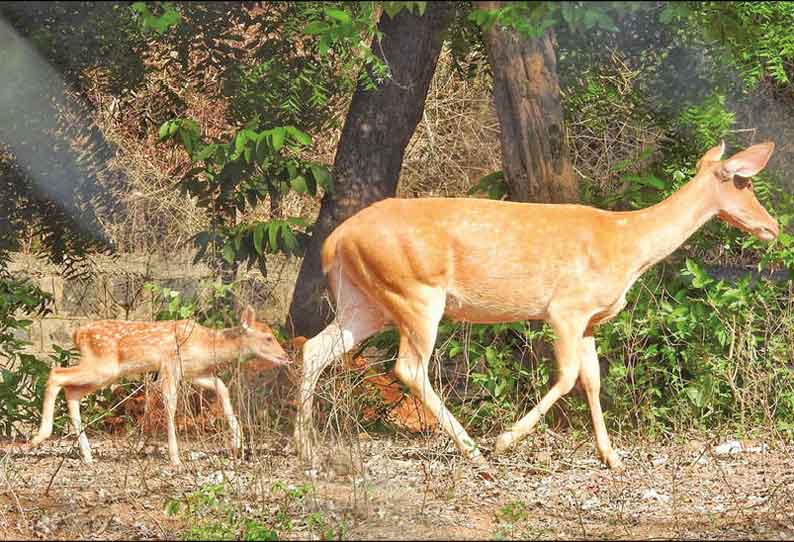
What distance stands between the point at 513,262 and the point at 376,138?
83.0 inches

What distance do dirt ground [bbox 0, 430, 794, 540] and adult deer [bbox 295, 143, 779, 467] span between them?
43 centimetres

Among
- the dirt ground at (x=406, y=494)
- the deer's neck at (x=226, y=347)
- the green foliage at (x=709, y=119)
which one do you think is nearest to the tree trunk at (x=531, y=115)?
the green foliage at (x=709, y=119)

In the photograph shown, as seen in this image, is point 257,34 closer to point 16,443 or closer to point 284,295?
point 16,443

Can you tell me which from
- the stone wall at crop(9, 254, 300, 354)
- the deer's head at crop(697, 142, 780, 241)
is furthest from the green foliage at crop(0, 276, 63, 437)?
the deer's head at crop(697, 142, 780, 241)

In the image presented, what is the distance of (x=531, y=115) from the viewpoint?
8.94 metres

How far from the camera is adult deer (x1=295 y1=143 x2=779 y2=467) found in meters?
7.64

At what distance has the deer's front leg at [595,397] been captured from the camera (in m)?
7.77

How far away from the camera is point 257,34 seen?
8.78 metres

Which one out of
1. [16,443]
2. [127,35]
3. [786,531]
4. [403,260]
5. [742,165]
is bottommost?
[16,443]

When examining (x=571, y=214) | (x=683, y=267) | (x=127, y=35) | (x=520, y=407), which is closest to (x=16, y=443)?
(x=127, y=35)

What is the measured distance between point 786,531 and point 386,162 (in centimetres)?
441

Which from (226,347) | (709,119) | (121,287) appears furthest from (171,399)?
(121,287)

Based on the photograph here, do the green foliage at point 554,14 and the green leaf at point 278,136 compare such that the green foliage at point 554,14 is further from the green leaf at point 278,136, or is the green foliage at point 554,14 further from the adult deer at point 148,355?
the adult deer at point 148,355

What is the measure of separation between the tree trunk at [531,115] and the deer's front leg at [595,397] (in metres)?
→ 1.41
